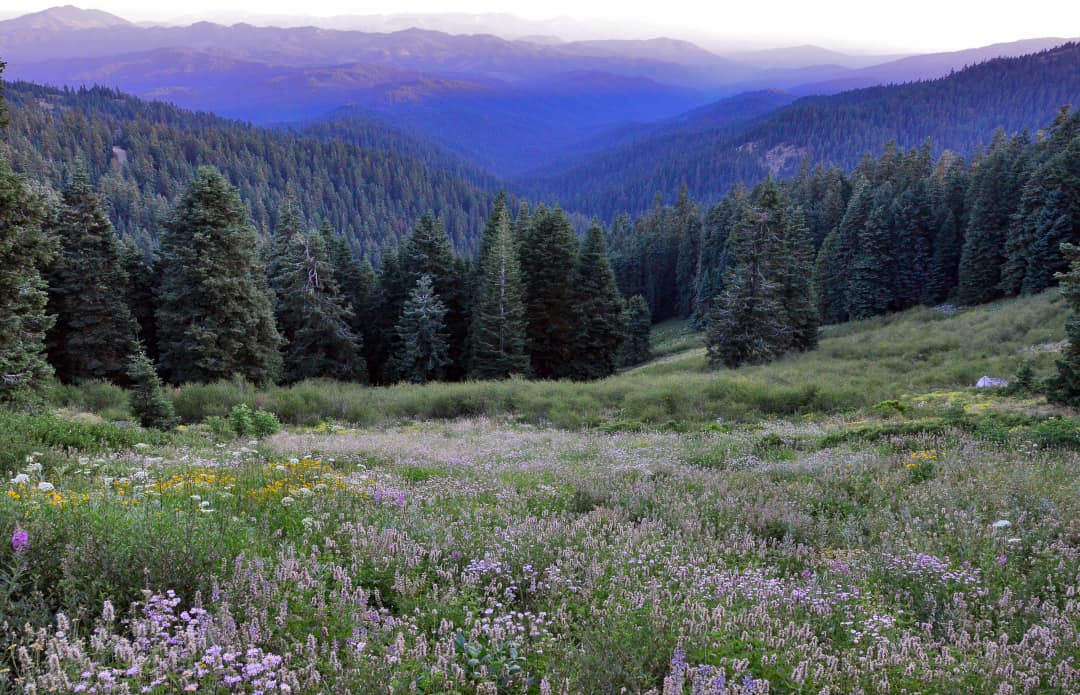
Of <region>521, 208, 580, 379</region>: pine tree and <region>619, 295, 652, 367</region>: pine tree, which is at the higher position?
<region>521, 208, 580, 379</region>: pine tree

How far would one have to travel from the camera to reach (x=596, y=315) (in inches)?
1645

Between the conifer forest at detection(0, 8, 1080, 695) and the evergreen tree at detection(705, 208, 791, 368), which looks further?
the evergreen tree at detection(705, 208, 791, 368)

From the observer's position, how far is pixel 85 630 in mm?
2857

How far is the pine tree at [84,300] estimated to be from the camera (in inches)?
1132

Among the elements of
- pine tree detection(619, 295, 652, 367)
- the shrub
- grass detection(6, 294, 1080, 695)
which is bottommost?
pine tree detection(619, 295, 652, 367)

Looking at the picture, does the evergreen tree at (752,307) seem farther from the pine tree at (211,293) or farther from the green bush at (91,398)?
the green bush at (91,398)

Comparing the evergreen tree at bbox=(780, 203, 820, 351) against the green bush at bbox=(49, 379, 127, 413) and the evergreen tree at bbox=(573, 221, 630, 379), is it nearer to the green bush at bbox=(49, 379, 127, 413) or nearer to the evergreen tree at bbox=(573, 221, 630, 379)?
the evergreen tree at bbox=(573, 221, 630, 379)

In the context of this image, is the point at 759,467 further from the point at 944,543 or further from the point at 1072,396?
the point at 1072,396

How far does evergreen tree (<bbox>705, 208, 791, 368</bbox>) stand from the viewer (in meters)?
35.2

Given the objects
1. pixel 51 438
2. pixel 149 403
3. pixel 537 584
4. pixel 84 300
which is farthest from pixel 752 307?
pixel 84 300

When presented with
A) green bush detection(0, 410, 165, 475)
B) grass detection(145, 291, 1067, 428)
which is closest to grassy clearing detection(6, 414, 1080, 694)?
green bush detection(0, 410, 165, 475)

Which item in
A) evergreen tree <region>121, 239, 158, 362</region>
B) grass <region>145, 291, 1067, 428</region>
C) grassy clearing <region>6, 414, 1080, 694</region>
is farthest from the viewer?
evergreen tree <region>121, 239, 158, 362</region>

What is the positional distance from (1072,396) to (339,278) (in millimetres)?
39920

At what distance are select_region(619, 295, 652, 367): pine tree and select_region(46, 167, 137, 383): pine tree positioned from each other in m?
39.0
